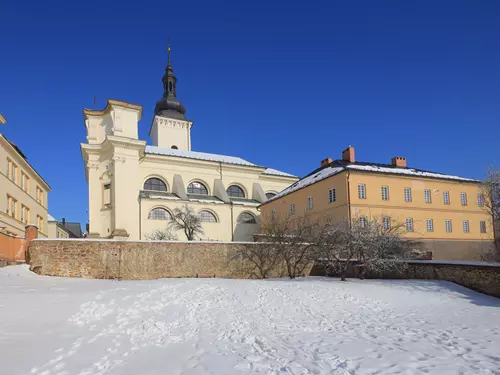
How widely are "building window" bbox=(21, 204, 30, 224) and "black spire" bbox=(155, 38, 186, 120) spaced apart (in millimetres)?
29839

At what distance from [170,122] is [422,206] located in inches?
1547

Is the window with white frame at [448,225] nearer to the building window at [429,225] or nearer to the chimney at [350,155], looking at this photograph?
the building window at [429,225]

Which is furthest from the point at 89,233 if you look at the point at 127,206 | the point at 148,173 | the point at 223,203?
the point at 223,203

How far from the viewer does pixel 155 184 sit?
141ft

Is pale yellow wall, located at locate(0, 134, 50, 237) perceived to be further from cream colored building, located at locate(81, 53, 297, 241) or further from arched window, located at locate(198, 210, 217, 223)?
arched window, located at locate(198, 210, 217, 223)

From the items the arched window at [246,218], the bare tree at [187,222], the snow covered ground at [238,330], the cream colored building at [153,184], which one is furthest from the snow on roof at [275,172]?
the snow covered ground at [238,330]

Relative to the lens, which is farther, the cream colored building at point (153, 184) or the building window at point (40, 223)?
the cream colored building at point (153, 184)

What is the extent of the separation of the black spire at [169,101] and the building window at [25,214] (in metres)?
29.8

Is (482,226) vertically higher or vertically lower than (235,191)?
lower

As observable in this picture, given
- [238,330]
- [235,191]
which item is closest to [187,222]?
[235,191]

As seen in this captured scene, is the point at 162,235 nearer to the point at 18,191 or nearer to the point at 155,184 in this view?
the point at 155,184

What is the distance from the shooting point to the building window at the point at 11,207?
1041 inches

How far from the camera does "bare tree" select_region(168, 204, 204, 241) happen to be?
36469 mm

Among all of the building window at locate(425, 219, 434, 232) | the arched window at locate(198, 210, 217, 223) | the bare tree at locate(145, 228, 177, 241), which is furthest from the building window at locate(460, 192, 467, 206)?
the bare tree at locate(145, 228, 177, 241)
